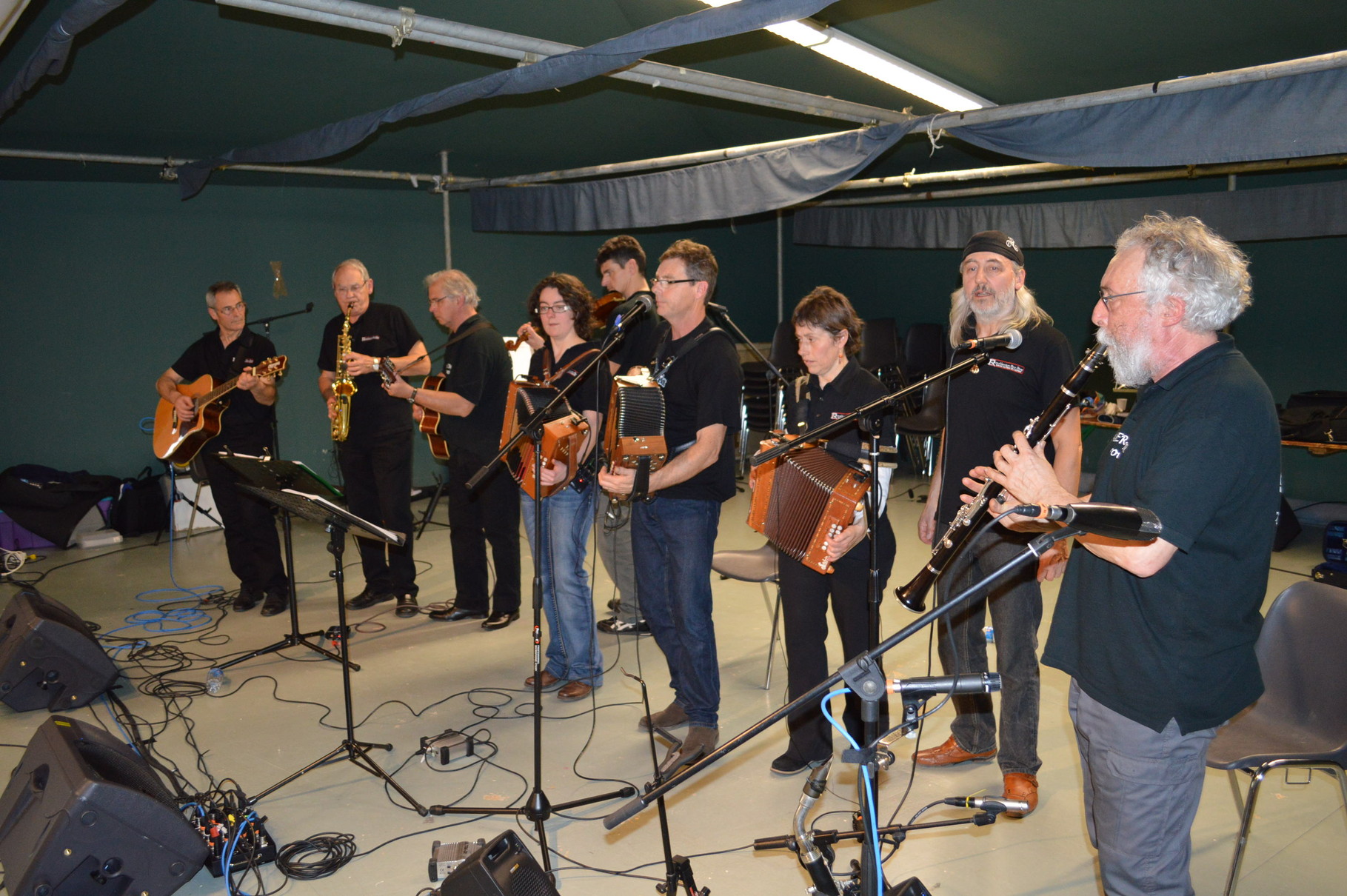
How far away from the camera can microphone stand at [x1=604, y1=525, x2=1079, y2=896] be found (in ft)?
5.07

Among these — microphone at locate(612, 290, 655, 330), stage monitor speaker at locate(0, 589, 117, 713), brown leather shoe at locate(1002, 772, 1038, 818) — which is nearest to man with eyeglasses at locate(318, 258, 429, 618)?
stage monitor speaker at locate(0, 589, 117, 713)

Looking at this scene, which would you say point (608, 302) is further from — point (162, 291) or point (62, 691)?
point (162, 291)

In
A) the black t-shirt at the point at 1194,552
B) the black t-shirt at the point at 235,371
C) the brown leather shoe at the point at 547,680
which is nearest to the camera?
the black t-shirt at the point at 1194,552

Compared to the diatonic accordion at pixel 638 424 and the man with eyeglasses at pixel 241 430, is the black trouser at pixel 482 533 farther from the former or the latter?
the diatonic accordion at pixel 638 424

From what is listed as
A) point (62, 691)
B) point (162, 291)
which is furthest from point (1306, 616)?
point (162, 291)

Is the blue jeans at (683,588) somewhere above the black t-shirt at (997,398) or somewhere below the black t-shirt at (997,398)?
below

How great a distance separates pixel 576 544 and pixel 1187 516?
115 inches

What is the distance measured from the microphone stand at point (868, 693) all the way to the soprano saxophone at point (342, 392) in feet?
14.2

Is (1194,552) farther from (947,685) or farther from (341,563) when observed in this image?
(341,563)

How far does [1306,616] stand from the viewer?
3.00m

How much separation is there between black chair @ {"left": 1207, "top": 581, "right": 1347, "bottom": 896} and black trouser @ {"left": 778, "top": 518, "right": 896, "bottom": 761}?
1098 millimetres

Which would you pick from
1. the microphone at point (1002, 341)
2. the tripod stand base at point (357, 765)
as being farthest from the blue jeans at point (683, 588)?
the microphone at point (1002, 341)

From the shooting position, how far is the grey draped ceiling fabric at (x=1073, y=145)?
3275 mm

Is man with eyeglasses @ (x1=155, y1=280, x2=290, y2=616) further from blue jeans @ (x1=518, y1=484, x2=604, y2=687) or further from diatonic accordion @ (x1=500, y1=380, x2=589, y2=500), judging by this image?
diatonic accordion @ (x1=500, y1=380, x2=589, y2=500)
